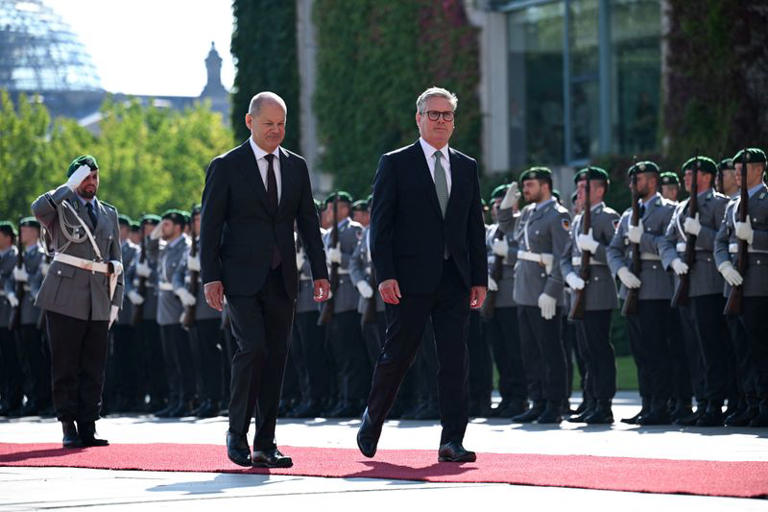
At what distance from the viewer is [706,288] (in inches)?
491

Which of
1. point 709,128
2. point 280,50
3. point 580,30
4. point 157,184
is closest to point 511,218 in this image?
point 709,128

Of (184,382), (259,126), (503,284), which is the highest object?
(259,126)

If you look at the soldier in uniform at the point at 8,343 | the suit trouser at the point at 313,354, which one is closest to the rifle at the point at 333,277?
the suit trouser at the point at 313,354

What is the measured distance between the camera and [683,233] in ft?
41.4

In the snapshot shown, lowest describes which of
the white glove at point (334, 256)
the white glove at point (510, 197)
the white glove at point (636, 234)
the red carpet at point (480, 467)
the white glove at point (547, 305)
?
the red carpet at point (480, 467)

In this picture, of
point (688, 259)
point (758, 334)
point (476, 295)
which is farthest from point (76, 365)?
point (758, 334)

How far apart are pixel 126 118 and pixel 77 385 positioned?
189 feet

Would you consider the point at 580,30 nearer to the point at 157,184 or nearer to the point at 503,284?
the point at 503,284

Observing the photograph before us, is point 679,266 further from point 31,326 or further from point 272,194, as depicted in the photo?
point 31,326

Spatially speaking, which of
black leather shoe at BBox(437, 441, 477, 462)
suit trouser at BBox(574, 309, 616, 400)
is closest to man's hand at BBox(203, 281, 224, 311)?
black leather shoe at BBox(437, 441, 477, 462)

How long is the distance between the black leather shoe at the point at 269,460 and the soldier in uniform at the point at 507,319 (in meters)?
5.41

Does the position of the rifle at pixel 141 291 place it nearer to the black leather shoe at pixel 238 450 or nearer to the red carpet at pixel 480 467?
the red carpet at pixel 480 467

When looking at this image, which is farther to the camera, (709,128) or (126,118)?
(126,118)

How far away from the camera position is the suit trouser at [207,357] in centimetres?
1694
